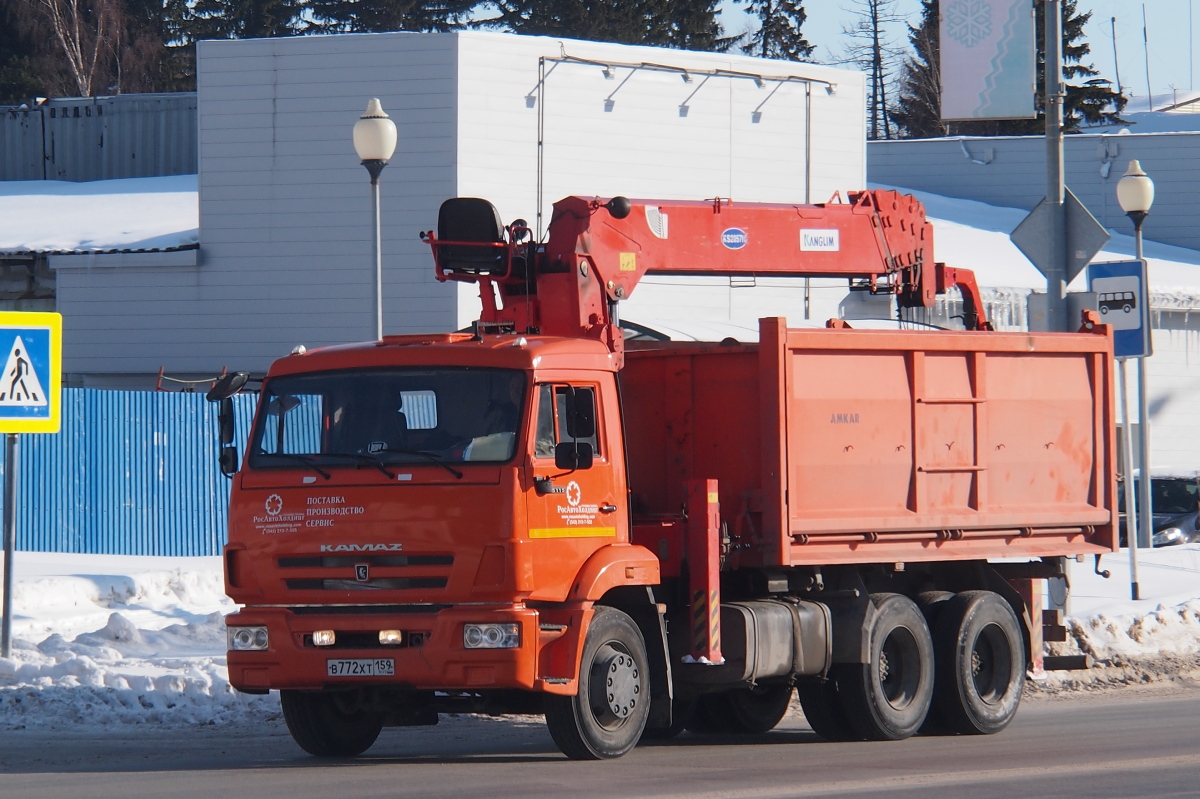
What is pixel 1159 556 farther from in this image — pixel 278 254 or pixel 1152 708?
pixel 278 254

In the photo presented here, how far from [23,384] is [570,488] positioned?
18.8 feet

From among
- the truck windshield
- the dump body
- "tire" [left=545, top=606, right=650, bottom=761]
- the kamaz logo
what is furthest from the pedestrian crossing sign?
"tire" [left=545, top=606, right=650, bottom=761]

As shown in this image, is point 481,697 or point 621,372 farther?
point 621,372

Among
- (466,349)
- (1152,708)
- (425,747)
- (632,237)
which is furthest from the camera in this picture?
(1152,708)

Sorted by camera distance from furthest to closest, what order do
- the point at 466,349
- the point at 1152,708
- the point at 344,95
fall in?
the point at 344,95
the point at 1152,708
the point at 466,349

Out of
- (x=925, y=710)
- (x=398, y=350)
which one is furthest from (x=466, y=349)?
(x=925, y=710)

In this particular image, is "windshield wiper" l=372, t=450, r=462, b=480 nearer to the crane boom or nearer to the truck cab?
the truck cab

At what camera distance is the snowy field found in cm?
1239

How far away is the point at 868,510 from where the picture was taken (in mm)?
11672

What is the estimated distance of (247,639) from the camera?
1016 centimetres

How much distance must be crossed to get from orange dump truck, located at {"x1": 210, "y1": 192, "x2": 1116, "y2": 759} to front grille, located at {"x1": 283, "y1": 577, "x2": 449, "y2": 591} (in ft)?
0.05

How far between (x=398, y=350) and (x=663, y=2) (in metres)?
47.5

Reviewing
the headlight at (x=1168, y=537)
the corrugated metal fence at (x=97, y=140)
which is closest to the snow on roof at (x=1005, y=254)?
the headlight at (x=1168, y=537)

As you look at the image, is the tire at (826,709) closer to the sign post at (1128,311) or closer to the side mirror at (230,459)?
the side mirror at (230,459)
